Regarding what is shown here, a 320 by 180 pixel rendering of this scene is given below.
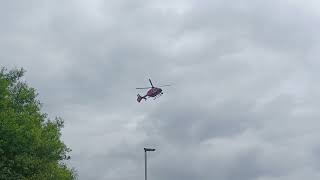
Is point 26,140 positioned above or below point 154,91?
below

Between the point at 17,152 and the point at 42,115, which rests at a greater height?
the point at 42,115

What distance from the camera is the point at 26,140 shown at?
47875mm

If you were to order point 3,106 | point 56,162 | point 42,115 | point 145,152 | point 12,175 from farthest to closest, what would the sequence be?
point 145,152, point 42,115, point 56,162, point 3,106, point 12,175

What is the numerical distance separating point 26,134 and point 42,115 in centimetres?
972

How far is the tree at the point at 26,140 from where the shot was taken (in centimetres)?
4659

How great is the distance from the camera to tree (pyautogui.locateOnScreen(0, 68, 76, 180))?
46594mm

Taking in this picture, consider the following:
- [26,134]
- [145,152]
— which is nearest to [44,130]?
[26,134]

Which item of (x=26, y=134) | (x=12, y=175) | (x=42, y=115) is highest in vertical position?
(x=42, y=115)

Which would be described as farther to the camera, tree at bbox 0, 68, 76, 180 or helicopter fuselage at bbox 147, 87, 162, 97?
helicopter fuselage at bbox 147, 87, 162, 97

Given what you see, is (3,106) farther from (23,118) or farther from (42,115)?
(42,115)

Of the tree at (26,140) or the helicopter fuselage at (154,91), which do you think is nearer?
the tree at (26,140)

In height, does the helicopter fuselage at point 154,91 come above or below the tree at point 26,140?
above

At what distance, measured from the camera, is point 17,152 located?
1876 inches

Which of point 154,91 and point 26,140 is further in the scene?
point 154,91
